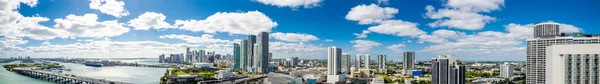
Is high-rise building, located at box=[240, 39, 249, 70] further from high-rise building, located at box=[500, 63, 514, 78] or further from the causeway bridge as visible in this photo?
high-rise building, located at box=[500, 63, 514, 78]

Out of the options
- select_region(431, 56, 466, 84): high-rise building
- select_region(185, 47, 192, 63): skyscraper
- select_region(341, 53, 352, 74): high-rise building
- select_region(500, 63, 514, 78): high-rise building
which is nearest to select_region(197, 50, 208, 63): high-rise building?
select_region(185, 47, 192, 63): skyscraper

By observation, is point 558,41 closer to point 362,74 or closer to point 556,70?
point 556,70

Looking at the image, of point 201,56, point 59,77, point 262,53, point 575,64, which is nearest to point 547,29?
point 575,64

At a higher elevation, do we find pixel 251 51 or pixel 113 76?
pixel 251 51

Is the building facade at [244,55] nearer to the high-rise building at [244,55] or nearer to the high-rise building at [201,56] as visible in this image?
the high-rise building at [244,55]

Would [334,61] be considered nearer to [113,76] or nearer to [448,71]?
[448,71]

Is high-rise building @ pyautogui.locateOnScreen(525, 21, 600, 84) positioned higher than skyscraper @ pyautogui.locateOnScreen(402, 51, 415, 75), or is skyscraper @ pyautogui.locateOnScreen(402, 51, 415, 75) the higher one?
high-rise building @ pyautogui.locateOnScreen(525, 21, 600, 84)
